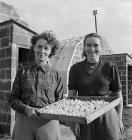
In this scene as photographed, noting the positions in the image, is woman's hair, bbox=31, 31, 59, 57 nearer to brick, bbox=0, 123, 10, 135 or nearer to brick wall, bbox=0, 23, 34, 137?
brick wall, bbox=0, 23, 34, 137

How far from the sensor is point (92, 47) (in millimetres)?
2662

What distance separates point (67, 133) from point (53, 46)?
13.1 ft

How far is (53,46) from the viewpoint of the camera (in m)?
2.75

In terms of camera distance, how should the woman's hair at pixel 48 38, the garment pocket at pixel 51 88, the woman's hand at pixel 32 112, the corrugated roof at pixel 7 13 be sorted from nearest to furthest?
the woman's hand at pixel 32 112
the garment pocket at pixel 51 88
the woman's hair at pixel 48 38
the corrugated roof at pixel 7 13

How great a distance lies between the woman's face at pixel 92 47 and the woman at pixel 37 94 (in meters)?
0.34

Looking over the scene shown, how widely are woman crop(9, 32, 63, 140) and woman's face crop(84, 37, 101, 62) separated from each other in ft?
1.12

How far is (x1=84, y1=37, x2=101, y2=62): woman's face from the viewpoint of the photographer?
2.67 m

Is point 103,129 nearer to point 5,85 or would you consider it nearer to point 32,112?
point 32,112

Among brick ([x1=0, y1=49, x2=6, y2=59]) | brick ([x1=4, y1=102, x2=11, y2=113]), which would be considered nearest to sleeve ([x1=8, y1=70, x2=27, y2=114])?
brick ([x1=4, y1=102, x2=11, y2=113])

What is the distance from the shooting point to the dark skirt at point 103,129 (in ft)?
8.39

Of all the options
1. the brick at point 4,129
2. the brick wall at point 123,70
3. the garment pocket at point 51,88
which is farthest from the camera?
the brick wall at point 123,70

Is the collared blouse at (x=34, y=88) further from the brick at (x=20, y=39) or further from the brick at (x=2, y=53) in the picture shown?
the brick at (x=2, y=53)

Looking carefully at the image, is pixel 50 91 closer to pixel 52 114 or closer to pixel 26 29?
pixel 52 114

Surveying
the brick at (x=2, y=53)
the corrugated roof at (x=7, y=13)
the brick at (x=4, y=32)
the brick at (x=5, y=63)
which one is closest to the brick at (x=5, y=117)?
the brick at (x=5, y=63)
